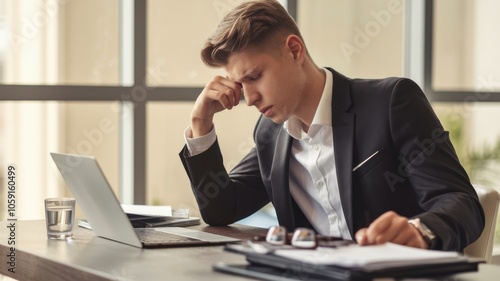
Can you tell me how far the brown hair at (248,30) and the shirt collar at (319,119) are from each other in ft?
0.61

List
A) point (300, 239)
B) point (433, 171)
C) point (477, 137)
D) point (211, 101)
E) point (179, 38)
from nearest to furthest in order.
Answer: point (300, 239) → point (433, 171) → point (211, 101) → point (179, 38) → point (477, 137)

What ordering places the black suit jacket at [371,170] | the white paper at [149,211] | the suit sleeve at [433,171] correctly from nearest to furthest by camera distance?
the suit sleeve at [433,171], the black suit jacket at [371,170], the white paper at [149,211]

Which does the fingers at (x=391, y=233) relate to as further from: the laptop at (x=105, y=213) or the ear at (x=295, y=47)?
the ear at (x=295, y=47)

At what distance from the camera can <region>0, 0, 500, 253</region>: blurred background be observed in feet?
12.6

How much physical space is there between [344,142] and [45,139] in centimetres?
207

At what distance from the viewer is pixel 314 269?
137 centimetres

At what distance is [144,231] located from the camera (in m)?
2.12

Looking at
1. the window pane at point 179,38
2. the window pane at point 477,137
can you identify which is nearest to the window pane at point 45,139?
the window pane at point 179,38

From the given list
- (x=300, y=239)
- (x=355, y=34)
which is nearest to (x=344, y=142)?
(x=300, y=239)

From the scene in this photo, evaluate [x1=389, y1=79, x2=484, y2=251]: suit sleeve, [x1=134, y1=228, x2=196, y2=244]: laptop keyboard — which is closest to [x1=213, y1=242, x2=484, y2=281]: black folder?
[x1=389, y1=79, x2=484, y2=251]: suit sleeve

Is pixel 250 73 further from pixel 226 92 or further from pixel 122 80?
pixel 122 80

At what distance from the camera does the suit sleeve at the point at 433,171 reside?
1.82 meters

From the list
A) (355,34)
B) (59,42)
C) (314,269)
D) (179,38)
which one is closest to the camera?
(314,269)

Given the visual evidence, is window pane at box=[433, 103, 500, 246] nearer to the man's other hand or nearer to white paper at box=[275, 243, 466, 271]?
the man's other hand
